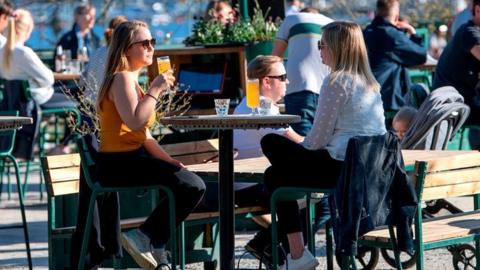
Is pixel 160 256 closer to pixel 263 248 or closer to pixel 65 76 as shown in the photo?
pixel 263 248

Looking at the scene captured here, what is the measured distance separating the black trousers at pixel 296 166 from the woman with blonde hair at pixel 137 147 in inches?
15.0

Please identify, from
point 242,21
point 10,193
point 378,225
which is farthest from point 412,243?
point 10,193

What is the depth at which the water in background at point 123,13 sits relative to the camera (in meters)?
20.5

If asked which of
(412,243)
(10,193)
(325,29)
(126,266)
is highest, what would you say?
(325,29)

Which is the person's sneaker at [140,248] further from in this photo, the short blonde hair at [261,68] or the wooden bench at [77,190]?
the short blonde hair at [261,68]

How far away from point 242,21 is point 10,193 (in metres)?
2.86

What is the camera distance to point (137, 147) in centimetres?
671

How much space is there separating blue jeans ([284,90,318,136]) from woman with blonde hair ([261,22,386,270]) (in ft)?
9.31

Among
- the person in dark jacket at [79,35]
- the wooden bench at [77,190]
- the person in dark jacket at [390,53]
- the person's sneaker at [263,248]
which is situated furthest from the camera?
the person in dark jacket at [79,35]

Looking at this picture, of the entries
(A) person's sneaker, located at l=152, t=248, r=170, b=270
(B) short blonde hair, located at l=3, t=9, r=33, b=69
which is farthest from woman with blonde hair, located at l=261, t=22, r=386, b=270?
(B) short blonde hair, located at l=3, t=9, r=33, b=69

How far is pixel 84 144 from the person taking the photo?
21.8ft

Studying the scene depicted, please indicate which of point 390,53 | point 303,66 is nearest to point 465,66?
point 390,53

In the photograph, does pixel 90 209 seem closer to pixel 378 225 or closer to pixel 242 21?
pixel 378 225

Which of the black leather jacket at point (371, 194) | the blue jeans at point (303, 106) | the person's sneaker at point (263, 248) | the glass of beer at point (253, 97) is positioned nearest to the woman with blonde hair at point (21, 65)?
the blue jeans at point (303, 106)
